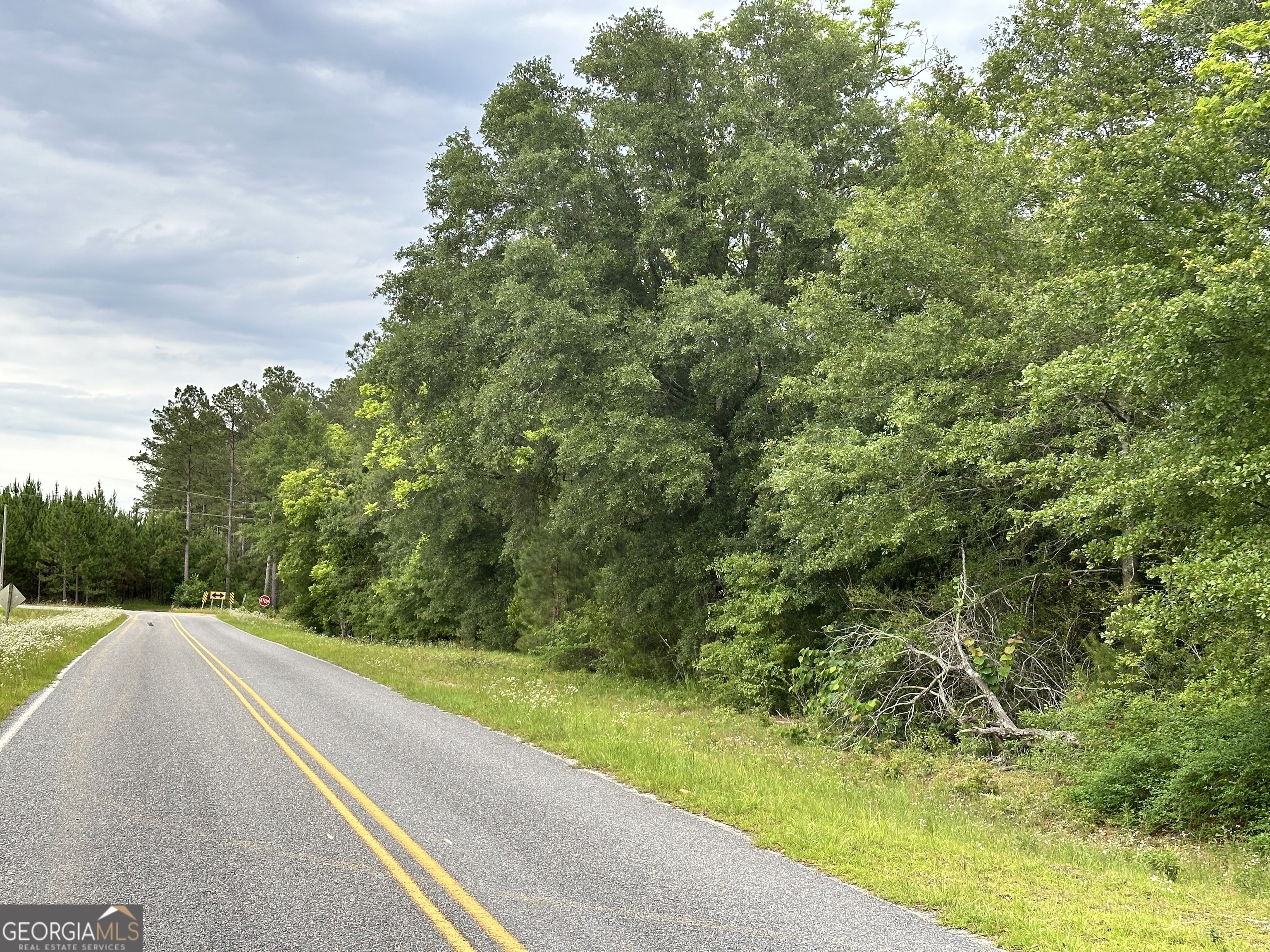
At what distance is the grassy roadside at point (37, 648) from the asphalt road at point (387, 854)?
503cm

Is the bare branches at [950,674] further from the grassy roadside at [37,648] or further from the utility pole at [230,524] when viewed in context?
the utility pole at [230,524]

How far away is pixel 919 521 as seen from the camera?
12961 mm

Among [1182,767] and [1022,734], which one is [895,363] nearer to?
[1022,734]

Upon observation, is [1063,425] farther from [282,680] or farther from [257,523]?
[257,523]

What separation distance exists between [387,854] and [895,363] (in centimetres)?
1045

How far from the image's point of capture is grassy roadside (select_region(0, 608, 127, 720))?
14875 millimetres

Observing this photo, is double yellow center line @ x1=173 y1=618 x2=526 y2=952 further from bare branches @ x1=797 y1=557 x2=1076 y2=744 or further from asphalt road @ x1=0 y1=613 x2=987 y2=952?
bare branches @ x1=797 y1=557 x2=1076 y2=744

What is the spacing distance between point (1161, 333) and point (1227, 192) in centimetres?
Answer: 334

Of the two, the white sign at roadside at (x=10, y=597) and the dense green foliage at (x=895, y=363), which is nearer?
the dense green foliage at (x=895, y=363)

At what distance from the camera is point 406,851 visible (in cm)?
623

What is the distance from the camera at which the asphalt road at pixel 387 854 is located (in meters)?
4.86

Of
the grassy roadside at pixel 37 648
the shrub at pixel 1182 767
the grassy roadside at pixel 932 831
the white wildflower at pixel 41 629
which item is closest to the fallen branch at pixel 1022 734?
the shrub at pixel 1182 767

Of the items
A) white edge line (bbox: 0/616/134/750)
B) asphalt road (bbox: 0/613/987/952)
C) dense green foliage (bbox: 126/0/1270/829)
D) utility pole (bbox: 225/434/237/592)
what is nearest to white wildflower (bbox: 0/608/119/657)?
white edge line (bbox: 0/616/134/750)

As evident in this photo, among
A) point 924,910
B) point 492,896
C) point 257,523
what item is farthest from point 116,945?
point 257,523
